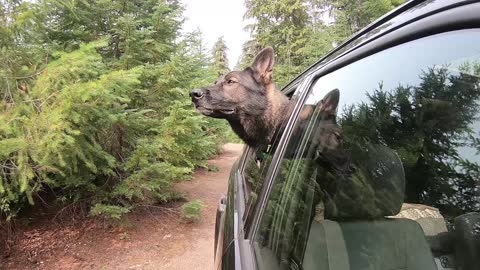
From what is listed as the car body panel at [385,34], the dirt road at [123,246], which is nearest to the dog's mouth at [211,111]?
the car body panel at [385,34]

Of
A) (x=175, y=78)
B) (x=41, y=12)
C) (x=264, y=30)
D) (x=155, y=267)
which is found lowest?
(x=155, y=267)

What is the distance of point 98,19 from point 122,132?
224 centimetres

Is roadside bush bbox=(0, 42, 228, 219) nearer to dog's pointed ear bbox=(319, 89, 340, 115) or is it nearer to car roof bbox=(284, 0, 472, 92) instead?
dog's pointed ear bbox=(319, 89, 340, 115)

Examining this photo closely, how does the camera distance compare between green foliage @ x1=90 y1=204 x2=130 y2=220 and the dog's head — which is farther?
green foliage @ x1=90 y1=204 x2=130 y2=220

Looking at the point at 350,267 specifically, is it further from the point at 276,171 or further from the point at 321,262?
the point at 276,171

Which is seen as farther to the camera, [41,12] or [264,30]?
[264,30]

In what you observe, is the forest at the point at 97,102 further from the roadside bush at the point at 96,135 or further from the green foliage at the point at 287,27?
the green foliage at the point at 287,27

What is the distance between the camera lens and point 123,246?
632cm

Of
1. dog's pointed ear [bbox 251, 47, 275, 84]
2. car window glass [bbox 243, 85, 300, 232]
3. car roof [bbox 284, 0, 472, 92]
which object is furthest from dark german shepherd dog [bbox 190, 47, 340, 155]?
car roof [bbox 284, 0, 472, 92]

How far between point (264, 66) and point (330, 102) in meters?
2.68

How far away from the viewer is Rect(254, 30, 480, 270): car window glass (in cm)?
86

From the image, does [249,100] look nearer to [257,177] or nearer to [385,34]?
[257,177]

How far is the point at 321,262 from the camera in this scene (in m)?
1.40

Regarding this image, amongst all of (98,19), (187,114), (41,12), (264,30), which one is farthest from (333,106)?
(264,30)
